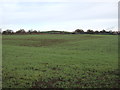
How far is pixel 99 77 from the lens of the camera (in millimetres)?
8133

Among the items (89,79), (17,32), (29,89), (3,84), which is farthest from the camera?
(17,32)

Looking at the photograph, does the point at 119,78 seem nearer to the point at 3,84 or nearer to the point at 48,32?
the point at 3,84

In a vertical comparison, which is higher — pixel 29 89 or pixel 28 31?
pixel 28 31

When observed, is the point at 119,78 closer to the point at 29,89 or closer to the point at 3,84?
the point at 29,89

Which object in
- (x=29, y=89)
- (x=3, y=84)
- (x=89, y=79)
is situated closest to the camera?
(x=29, y=89)

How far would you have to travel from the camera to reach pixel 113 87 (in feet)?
21.9

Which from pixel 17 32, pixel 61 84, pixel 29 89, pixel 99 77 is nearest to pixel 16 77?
pixel 29 89

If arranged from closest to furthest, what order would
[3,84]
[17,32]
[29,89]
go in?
1. [29,89]
2. [3,84]
3. [17,32]

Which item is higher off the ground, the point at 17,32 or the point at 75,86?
the point at 17,32

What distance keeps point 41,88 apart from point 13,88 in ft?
3.58

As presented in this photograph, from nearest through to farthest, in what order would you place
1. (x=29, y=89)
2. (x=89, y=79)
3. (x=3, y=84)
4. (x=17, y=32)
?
1. (x=29, y=89)
2. (x=3, y=84)
3. (x=89, y=79)
4. (x=17, y=32)

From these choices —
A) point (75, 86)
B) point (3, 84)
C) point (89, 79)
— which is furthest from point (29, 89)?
point (89, 79)

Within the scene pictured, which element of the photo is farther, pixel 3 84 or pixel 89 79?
pixel 89 79

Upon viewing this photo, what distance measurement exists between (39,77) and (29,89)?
1.64 meters
